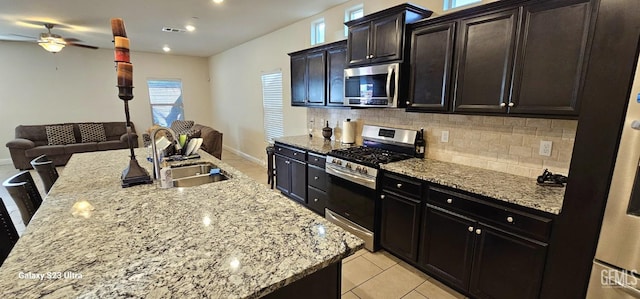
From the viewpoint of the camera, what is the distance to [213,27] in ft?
15.6

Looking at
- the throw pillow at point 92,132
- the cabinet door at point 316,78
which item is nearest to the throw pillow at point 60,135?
the throw pillow at point 92,132

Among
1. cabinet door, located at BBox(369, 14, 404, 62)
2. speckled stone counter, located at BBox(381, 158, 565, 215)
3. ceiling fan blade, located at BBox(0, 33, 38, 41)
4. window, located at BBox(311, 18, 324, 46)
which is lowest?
speckled stone counter, located at BBox(381, 158, 565, 215)

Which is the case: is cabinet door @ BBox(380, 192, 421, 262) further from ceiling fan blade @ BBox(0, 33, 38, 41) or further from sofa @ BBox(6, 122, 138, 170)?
ceiling fan blade @ BBox(0, 33, 38, 41)

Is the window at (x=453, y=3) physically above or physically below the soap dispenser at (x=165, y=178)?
above

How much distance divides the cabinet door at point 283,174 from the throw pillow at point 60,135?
5.47m

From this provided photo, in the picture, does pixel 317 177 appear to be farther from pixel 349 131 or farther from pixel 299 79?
pixel 299 79

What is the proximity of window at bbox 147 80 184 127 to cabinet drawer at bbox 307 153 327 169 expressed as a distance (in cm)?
617

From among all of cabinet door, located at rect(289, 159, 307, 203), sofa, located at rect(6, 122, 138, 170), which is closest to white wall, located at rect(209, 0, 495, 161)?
cabinet door, located at rect(289, 159, 307, 203)

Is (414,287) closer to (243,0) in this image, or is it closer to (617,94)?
(617,94)

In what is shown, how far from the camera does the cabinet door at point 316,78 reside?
355 cm

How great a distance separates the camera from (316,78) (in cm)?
367

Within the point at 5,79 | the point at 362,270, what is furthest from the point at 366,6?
the point at 5,79

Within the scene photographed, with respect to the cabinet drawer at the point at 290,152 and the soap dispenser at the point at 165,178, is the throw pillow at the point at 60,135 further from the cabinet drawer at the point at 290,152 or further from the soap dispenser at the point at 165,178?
the soap dispenser at the point at 165,178

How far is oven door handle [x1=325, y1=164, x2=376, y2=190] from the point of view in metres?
2.59
